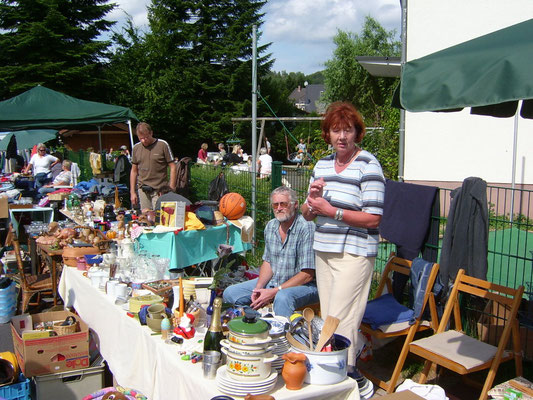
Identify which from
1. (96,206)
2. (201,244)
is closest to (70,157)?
(96,206)

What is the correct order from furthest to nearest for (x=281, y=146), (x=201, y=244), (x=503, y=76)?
(x=281, y=146), (x=201, y=244), (x=503, y=76)

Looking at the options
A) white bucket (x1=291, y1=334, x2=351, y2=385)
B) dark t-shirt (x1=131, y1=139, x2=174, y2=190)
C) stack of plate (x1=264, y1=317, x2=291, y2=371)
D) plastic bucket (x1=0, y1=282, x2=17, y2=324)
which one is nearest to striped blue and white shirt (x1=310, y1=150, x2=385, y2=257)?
stack of plate (x1=264, y1=317, x2=291, y2=371)

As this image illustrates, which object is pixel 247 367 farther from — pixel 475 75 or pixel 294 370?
pixel 475 75

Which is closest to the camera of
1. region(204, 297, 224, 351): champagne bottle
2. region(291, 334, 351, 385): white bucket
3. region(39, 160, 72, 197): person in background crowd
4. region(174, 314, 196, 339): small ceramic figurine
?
region(291, 334, 351, 385): white bucket

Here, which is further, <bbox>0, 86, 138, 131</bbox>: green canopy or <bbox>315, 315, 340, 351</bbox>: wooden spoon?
<bbox>0, 86, 138, 131</bbox>: green canopy

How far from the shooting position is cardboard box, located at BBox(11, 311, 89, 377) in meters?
3.05

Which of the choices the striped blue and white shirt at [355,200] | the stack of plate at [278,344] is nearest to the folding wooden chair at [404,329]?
the striped blue and white shirt at [355,200]

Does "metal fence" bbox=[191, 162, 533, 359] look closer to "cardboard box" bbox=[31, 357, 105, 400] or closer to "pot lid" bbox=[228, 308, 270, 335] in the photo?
"pot lid" bbox=[228, 308, 270, 335]

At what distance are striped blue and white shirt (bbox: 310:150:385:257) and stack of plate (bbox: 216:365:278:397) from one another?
893mm

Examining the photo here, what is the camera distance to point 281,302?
3.24 meters

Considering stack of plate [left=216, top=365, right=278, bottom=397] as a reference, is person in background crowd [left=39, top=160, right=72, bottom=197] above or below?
above

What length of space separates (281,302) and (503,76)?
192cm

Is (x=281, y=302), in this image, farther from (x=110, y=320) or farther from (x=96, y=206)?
(x=96, y=206)

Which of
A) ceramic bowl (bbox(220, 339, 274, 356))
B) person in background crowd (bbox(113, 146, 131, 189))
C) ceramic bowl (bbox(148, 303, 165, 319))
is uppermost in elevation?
person in background crowd (bbox(113, 146, 131, 189))
